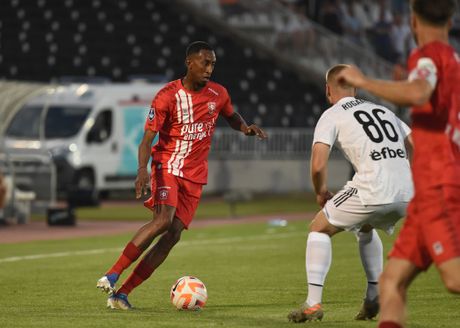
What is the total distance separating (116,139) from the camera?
31.9 metres

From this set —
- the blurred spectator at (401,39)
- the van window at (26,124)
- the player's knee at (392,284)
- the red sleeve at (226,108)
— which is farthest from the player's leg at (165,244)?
the blurred spectator at (401,39)

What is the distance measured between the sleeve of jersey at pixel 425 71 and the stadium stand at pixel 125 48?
31064mm

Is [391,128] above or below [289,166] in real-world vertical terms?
above

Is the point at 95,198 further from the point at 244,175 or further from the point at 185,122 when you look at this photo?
the point at 185,122

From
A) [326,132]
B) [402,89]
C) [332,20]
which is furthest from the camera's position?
[332,20]

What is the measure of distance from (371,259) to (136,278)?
208 centimetres

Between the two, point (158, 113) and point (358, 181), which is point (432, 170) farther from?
point (158, 113)

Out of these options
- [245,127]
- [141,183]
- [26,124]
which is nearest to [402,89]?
[141,183]

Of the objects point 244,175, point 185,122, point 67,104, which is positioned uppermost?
point 185,122

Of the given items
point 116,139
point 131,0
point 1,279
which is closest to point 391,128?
point 1,279

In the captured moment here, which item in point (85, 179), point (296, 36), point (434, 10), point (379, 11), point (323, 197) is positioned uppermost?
point (434, 10)

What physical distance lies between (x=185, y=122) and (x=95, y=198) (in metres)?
18.6

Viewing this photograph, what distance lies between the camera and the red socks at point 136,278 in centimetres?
1125

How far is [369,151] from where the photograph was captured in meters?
9.98
